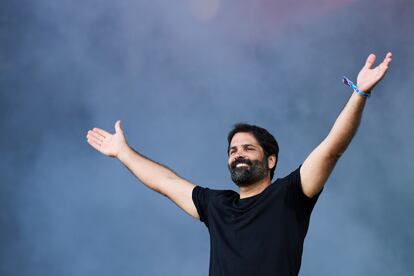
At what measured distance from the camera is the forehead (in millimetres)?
3715

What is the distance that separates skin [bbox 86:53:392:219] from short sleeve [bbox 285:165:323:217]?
0.03 metres

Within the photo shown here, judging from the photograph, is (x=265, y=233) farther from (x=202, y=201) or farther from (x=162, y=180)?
(x=162, y=180)

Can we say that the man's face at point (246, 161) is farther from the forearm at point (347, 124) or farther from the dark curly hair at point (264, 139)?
the forearm at point (347, 124)

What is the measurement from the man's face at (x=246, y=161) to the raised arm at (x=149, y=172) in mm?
405

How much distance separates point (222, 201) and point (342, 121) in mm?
945

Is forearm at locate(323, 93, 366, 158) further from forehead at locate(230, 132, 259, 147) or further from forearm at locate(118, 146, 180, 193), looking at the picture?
forearm at locate(118, 146, 180, 193)

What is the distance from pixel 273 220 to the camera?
3.19 metres

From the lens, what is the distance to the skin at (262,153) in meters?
2.94

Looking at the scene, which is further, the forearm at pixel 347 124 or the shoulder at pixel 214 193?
the shoulder at pixel 214 193

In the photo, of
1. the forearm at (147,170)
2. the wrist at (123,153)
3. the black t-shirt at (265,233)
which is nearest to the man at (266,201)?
the black t-shirt at (265,233)

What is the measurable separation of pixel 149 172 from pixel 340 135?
152 centimetres

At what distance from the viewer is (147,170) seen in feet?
13.2

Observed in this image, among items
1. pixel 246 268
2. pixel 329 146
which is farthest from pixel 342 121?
pixel 246 268

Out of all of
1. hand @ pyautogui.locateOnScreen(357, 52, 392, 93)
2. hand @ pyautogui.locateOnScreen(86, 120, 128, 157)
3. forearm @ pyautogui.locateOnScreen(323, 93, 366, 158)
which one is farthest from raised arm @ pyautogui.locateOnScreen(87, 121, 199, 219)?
hand @ pyautogui.locateOnScreen(357, 52, 392, 93)
